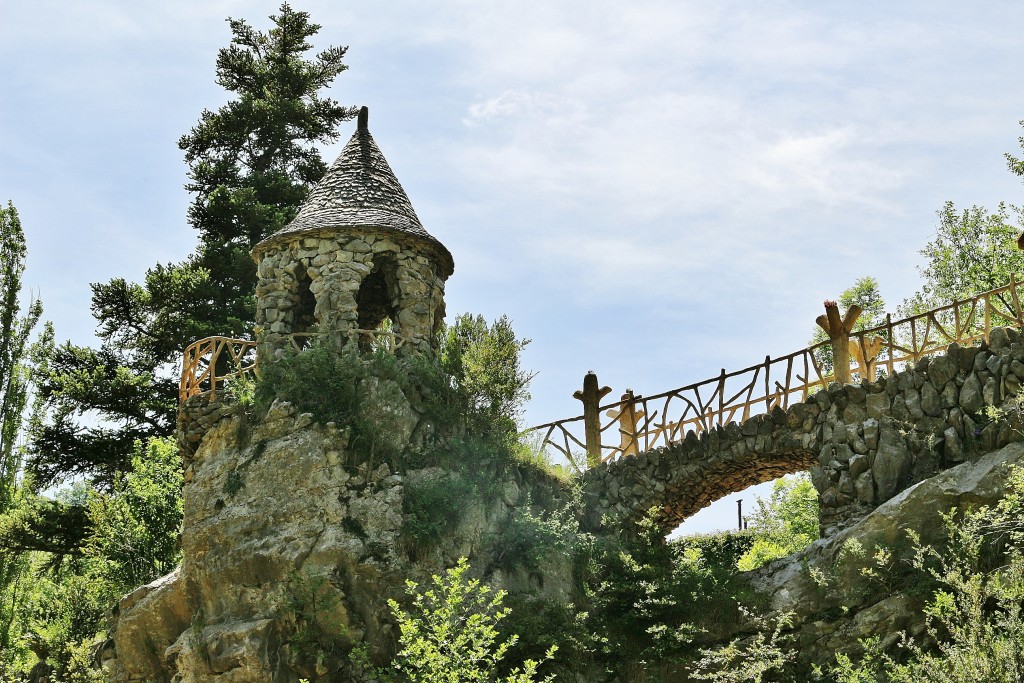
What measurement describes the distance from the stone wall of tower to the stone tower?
0.01 m

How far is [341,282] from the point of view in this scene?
1603 centimetres

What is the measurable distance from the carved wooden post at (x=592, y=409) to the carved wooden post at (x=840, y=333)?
3.41 metres

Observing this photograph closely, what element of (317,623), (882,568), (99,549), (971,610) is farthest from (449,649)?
→ (99,549)

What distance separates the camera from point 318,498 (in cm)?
1381

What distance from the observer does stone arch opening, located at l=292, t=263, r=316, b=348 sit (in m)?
16.6

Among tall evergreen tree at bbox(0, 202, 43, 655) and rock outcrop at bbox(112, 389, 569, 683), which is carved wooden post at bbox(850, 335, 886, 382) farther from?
tall evergreen tree at bbox(0, 202, 43, 655)

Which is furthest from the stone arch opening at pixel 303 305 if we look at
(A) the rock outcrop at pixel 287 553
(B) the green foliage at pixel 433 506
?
(B) the green foliage at pixel 433 506

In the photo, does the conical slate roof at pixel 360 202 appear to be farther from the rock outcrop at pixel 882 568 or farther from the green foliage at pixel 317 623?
the rock outcrop at pixel 882 568

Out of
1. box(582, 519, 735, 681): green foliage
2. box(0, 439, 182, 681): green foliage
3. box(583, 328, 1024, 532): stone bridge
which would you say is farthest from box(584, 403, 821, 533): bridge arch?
box(0, 439, 182, 681): green foliage

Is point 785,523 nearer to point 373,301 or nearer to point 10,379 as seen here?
point 373,301

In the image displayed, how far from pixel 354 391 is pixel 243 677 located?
3.62 m

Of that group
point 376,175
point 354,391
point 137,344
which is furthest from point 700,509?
point 137,344

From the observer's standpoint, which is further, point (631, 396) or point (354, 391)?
point (631, 396)

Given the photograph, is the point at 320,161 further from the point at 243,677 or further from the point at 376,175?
the point at 243,677
